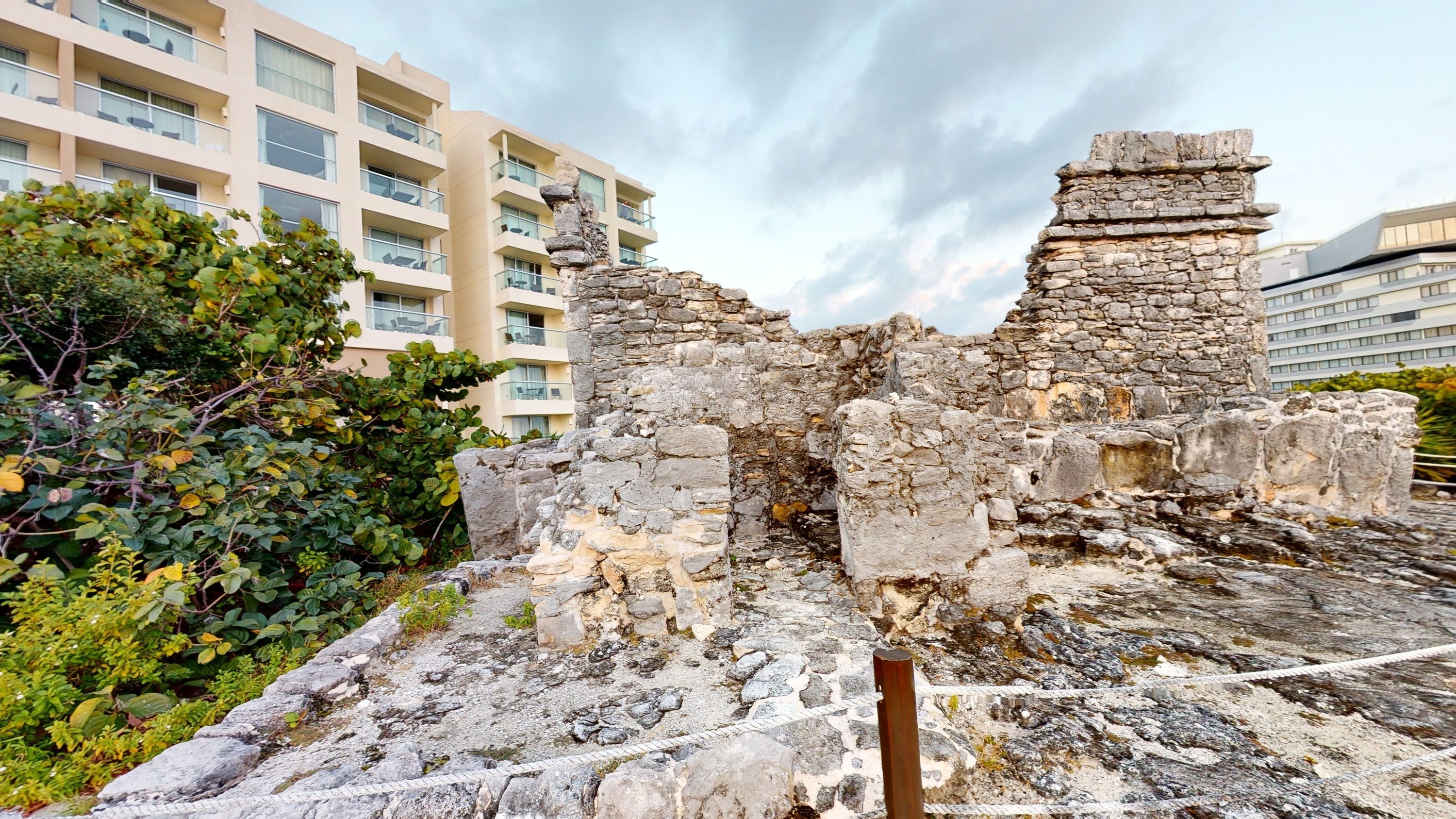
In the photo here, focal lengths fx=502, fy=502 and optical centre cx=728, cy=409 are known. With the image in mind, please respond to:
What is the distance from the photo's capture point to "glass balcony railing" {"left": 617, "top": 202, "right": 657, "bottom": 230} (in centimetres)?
2023

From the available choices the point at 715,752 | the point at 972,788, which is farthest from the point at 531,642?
the point at 972,788

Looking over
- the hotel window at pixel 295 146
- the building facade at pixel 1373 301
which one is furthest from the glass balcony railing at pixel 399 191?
the building facade at pixel 1373 301

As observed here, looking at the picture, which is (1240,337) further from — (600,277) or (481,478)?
(481,478)

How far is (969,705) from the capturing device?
235cm

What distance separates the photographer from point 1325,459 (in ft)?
14.1

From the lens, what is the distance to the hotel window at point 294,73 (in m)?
11.6

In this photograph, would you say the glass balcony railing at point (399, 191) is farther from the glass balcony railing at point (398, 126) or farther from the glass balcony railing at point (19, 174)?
the glass balcony railing at point (19, 174)

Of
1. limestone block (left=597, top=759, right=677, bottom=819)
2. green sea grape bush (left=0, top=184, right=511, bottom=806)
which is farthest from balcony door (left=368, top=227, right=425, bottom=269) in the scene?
limestone block (left=597, top=759, right=677, bottom=819)

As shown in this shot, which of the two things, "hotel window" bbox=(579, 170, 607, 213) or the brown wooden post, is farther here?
"hotel window" bbox=(579, 170, 607, 213)

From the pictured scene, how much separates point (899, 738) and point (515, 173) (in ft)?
58.8

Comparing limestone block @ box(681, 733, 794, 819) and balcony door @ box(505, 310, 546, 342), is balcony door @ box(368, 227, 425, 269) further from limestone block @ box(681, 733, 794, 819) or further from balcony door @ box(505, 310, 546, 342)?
limestone block @ box(681, 733, 794, 819)

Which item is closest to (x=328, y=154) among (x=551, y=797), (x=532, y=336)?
(x=532, y=336)

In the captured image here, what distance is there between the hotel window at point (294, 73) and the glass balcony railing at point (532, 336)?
263 inches

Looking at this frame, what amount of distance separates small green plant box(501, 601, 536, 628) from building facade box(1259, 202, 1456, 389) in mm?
21234
